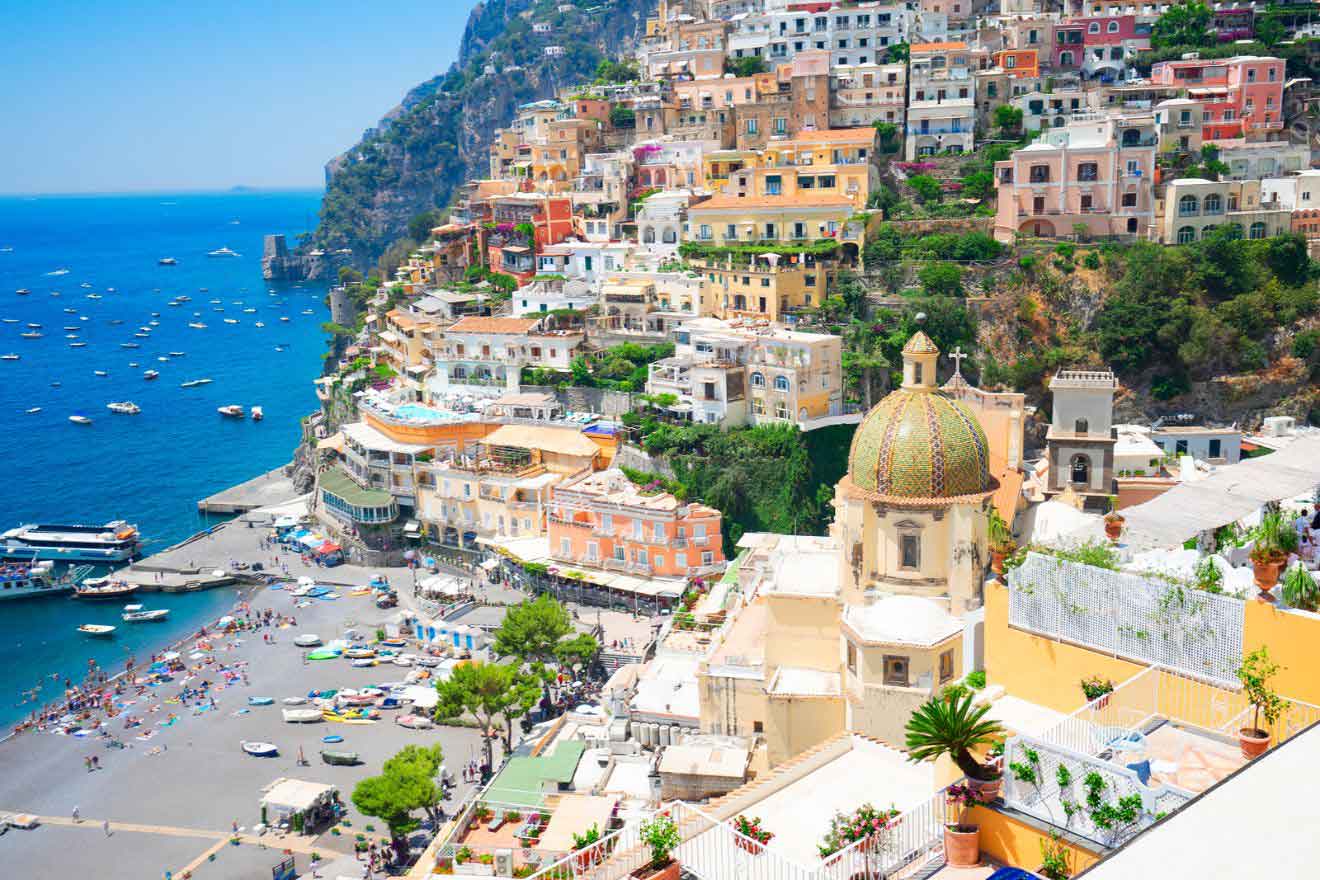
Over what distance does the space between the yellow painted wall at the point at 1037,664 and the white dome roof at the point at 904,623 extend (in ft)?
20.5

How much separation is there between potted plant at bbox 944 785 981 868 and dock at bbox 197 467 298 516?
197ft

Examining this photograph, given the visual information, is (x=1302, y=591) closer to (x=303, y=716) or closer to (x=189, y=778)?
(x=189, y=778)

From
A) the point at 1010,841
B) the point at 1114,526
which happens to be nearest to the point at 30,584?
the point at 1114,526

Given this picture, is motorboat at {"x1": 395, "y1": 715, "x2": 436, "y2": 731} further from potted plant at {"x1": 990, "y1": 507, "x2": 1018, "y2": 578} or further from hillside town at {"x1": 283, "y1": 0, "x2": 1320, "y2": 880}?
potted plant at {"x1": 990, "y1": 507, "x2": 1018, "y2": 578}

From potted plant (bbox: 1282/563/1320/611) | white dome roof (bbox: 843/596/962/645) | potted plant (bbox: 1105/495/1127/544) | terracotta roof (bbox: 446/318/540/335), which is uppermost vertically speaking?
potted plant (bbox: 1282/563/1320/611)

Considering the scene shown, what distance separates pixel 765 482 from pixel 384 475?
19.8 meters

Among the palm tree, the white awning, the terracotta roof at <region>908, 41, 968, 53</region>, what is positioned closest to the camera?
the palm tree

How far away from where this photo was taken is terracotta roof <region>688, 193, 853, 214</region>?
59.3 m

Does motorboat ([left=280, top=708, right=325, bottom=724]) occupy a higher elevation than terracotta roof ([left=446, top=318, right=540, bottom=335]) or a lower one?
lower

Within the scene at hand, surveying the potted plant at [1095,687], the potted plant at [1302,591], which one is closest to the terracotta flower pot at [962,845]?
the potted plant at [1095,687]

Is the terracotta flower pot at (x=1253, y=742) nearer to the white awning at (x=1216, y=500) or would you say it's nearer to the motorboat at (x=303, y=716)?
the white awning at (x=1216, y=500)

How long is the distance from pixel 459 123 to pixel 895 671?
146 meters

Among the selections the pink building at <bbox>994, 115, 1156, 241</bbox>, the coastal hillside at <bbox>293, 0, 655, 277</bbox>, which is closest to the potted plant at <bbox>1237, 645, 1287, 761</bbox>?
the pink building at <bbox>994, 115, 1156, 241</bbox>

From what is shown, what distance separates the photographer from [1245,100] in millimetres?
62156
